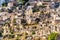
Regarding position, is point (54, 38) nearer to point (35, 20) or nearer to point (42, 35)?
point (42, 35)

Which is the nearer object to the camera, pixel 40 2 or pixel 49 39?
pixel 49 39

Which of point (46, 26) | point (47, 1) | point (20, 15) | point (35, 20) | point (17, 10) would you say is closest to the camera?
point (46, 26)

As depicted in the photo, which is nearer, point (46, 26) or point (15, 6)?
point (46, 26)

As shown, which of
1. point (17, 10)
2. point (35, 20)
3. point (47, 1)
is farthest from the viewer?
point (47, 1)

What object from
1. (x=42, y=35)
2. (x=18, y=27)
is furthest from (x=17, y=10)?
(x=42, y=35)

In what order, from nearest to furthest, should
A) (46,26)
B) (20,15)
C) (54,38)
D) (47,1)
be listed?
1. (54,38)
2. (46,26)
3. (20,15)
4. (47,1)

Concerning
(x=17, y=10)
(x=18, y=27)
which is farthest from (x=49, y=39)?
(x=17, y=10)

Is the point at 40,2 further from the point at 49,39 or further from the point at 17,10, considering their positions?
the point at 49,39

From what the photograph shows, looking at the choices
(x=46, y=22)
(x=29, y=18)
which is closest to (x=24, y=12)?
(x=29, y=18)

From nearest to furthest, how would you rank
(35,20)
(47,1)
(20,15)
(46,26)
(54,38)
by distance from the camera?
(54,38) → (46,26) → (35,20) → (20,15) → (47,1)

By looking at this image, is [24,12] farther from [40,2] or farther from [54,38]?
[54,38]
